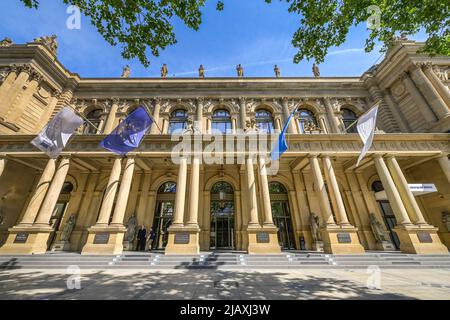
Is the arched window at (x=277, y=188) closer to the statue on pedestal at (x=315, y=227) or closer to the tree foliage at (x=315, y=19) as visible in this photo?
the statue on pedestal at (x=315, y=227)

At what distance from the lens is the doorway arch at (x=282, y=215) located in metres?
14.2

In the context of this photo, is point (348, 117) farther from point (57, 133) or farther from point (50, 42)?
point (50, 42)

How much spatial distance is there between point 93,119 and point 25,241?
10750mm

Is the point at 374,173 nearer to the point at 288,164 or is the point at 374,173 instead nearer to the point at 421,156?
the point at 421,156

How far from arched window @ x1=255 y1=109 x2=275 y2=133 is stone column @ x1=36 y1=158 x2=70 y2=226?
1456cm

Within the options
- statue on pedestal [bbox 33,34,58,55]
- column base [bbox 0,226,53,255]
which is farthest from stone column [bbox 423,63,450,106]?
statue on pedestal [bbox 33,34,58,55]

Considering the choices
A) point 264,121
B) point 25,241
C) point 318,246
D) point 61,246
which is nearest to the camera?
point 25,241

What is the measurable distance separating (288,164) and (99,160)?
14.5m

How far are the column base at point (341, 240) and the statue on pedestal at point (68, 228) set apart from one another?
54.4 ft

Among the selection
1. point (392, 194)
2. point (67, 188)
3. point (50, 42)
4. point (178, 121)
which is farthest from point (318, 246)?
point (50, 42)

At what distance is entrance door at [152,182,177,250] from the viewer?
47.1 ft

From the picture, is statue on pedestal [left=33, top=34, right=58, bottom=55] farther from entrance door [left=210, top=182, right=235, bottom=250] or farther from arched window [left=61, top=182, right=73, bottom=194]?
entrance door [left=210, top=182, right=235, bottom=250]

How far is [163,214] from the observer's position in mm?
14922
